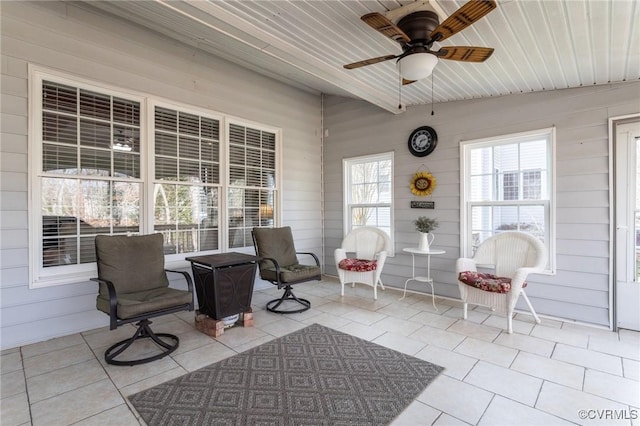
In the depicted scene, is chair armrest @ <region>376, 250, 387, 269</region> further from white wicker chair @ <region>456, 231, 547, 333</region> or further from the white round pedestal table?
white wicker chair @ <region>456, 231, 547, 333</region>

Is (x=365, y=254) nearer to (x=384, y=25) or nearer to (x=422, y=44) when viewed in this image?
(x=422, y=44)

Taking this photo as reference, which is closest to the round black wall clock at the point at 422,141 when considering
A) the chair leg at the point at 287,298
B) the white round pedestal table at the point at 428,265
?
the white round pedestal table at the point at 428,265

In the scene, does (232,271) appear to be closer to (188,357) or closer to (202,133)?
(188,357)

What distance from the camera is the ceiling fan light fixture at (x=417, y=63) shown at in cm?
237

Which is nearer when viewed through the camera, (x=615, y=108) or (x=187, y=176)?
(x=615, y=108)

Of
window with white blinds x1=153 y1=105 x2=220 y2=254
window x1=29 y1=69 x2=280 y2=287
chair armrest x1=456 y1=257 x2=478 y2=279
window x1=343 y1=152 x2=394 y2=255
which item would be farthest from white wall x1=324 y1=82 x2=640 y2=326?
window with white blinds x1=153 y1=105 x2=220 y2=254

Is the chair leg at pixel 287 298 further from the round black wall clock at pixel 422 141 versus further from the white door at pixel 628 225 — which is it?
the white door at pixel 628 225

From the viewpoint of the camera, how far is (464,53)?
2363 millimetres

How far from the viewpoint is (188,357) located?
8.80ft

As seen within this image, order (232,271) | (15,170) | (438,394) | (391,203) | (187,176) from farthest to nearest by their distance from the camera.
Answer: (391,203)
(187,176)
(232,271)
(15,170)
(438,394)

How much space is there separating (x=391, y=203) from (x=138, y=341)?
383cm

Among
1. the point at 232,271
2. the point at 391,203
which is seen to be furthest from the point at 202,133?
the point at 391,203

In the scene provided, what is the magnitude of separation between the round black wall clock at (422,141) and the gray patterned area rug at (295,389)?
291cm

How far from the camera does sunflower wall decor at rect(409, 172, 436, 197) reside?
449 cm
